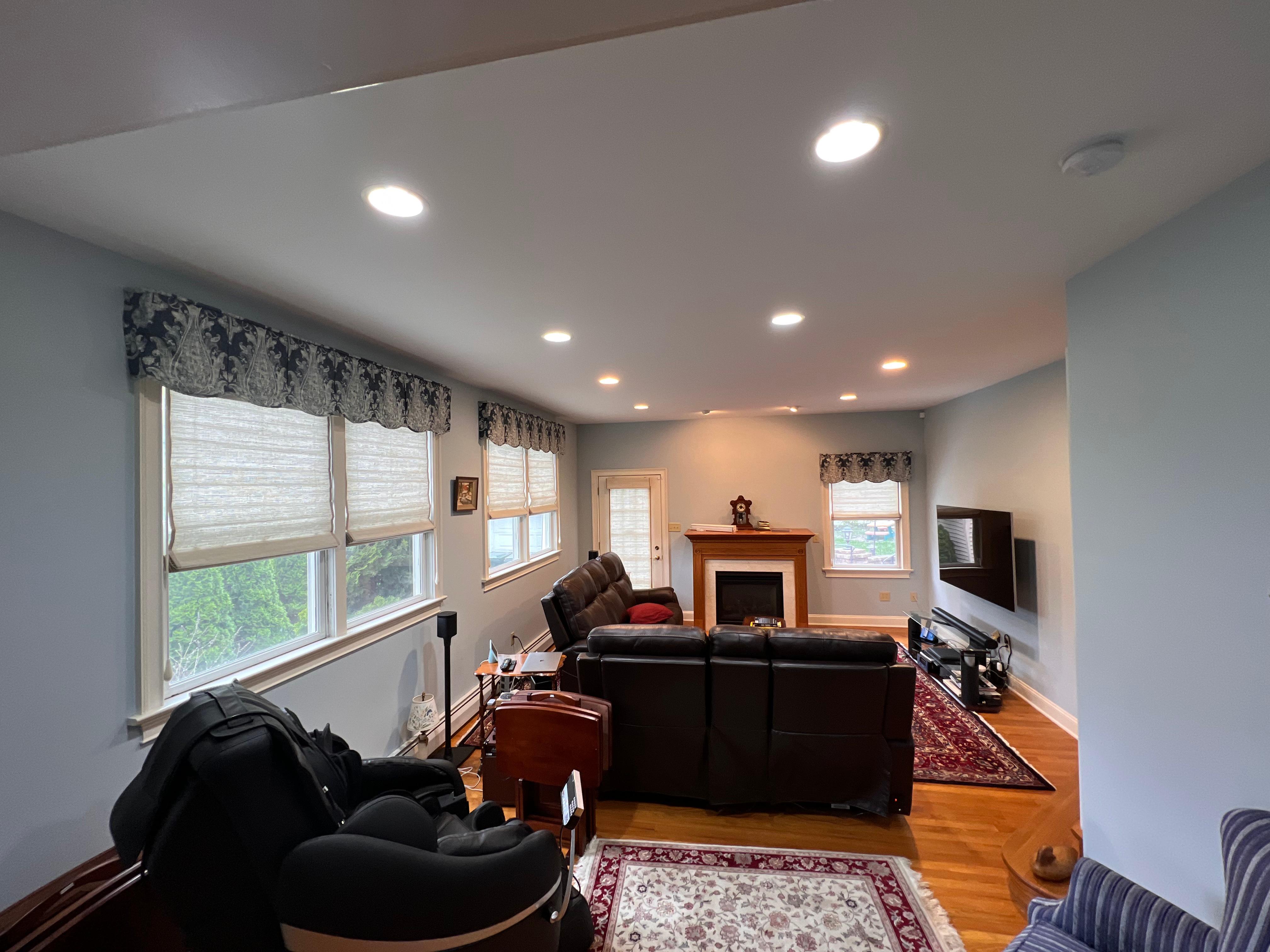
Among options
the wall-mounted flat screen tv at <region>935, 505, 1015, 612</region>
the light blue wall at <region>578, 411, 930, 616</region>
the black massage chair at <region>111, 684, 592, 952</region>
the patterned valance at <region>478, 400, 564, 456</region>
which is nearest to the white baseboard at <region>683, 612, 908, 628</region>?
the light blue wall at <region>578, 411, 930, 616</region>

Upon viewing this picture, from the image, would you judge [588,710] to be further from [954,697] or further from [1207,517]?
[954,697]

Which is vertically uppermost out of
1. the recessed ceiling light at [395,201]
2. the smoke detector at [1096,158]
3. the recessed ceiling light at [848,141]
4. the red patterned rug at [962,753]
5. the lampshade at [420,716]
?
the recessed ceiling light at [395,201]

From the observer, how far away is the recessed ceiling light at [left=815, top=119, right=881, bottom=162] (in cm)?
106

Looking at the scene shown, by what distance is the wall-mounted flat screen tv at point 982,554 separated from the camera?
12.3 feet

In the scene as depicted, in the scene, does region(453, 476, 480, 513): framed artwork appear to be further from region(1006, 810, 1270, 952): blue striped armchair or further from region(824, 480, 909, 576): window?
region(824, 480, 909, 576): window

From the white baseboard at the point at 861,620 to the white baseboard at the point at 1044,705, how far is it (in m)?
1.66

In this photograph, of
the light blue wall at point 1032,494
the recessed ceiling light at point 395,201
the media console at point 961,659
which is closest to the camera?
the recessed ceiling light at point 395,201

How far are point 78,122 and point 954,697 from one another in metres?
5.00

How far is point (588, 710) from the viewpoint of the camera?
2.27m

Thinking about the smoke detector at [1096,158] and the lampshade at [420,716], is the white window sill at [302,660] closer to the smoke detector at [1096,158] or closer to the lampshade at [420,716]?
the lampshade at [420,716]

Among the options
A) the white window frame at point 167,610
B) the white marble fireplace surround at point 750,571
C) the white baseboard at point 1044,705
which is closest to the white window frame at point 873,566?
the white marble fireplace surround at point 750,571

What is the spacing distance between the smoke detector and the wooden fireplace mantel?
14.7ft

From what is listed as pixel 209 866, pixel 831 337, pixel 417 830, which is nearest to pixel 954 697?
pixel 831 337

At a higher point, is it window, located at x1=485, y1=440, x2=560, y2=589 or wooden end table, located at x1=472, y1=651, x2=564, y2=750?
window, located at x1=485, y1=440, x2=560, y2=589
